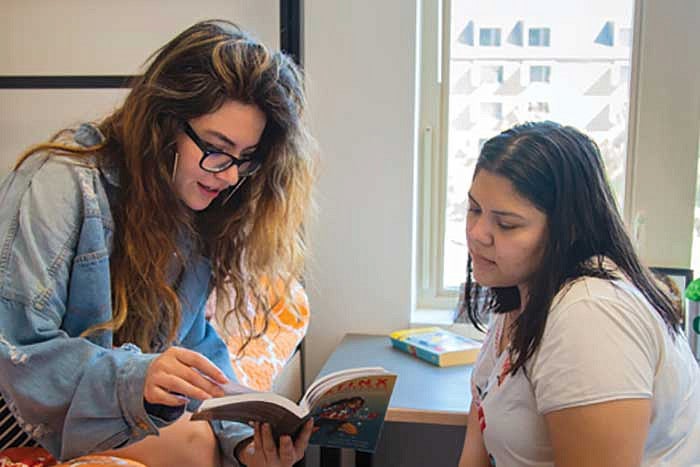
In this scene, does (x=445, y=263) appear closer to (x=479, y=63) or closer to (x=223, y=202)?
(x=479, y=63)

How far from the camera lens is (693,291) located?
157 centimetres

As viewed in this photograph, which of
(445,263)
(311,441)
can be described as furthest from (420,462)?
(311,441)

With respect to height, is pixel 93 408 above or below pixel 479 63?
below

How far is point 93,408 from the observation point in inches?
33.4

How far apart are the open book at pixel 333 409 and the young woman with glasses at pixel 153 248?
4cm

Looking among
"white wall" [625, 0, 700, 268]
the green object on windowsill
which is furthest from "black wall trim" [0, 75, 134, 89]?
the green object on windowsill

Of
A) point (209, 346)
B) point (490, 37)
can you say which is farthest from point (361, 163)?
point (209, 346)

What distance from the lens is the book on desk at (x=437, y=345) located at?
156cm

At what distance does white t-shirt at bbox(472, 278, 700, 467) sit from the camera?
33.5 inches

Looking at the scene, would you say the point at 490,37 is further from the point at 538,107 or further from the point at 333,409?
the point at 333,409

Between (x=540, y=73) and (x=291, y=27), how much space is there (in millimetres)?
700

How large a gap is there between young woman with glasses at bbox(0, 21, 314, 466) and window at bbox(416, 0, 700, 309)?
765mm

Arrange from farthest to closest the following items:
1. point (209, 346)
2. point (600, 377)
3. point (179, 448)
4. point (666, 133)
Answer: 1. point (666, 133)
2. point (209, 346)
3. point (179, 448)
4. point (600, 377)

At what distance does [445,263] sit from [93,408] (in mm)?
1272
